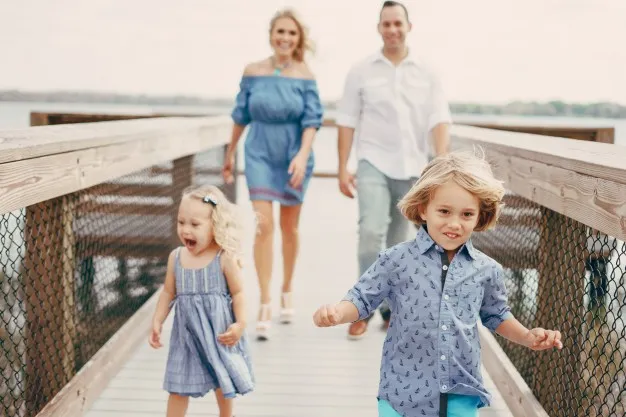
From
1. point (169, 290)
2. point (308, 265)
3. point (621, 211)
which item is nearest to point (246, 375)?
point (169, 290)

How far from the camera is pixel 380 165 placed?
446cm

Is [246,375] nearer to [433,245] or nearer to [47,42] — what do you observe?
[433,245]

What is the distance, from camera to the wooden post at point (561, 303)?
10.7 feet

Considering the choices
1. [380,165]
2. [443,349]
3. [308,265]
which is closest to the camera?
→ [443,349]

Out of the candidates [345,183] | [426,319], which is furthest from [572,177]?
[345,183]

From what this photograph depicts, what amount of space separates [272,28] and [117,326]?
176 cm

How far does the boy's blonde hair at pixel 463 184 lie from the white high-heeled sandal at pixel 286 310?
266cm

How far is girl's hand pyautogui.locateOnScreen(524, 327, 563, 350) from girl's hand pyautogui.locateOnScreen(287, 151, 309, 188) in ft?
7.78

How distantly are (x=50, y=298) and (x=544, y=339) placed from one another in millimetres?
2264

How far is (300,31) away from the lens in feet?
15.0

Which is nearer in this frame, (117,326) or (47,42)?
(117,326)

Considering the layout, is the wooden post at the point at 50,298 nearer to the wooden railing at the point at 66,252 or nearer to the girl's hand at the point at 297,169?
the wooden railing at the point at 66,252

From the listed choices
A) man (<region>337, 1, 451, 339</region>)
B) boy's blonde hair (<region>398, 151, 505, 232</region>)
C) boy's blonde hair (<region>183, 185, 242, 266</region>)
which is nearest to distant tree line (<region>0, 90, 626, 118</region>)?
man (<region>337, 1, 451, 339</region>)

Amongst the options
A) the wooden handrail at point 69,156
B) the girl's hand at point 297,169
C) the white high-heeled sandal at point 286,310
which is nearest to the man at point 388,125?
the girl's hand at point 297,169
